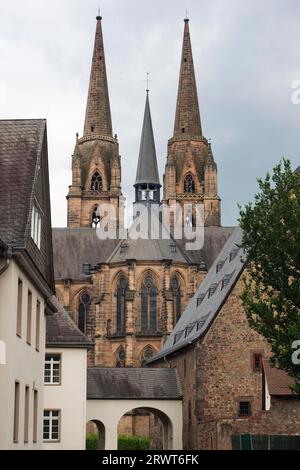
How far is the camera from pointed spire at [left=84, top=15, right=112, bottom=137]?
9712 centimetres

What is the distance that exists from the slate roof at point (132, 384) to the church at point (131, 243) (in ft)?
78.7

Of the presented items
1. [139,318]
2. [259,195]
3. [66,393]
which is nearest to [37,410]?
[259,195]

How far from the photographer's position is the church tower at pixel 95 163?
9312 centimetres

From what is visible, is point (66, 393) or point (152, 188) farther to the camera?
point (152, 188)

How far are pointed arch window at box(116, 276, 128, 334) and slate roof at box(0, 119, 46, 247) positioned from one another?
2024 inches

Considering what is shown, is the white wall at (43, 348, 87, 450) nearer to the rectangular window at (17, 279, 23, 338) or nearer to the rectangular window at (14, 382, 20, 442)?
the rectangular window at (14, 382, 20, 442)

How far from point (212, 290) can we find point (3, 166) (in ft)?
90.2

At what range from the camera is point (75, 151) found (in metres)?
95.7

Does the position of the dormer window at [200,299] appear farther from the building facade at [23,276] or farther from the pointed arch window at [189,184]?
the pointed arch window at [189,184]

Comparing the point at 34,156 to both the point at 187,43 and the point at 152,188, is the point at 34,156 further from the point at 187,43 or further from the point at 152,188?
the point at 187,43

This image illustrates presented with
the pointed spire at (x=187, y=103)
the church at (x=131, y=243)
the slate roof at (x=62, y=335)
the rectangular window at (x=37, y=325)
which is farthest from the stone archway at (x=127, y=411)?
the pointed spire at (x=187, y=103)

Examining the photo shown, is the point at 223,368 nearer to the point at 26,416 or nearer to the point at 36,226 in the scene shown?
the point at 26,416

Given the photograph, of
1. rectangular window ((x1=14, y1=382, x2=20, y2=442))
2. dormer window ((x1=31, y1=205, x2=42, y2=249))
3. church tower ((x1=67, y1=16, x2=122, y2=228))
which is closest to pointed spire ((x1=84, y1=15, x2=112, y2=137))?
church tower ((x1=67, y1=16, x2=122, y2=228))

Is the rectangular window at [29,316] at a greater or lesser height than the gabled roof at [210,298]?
lesser
